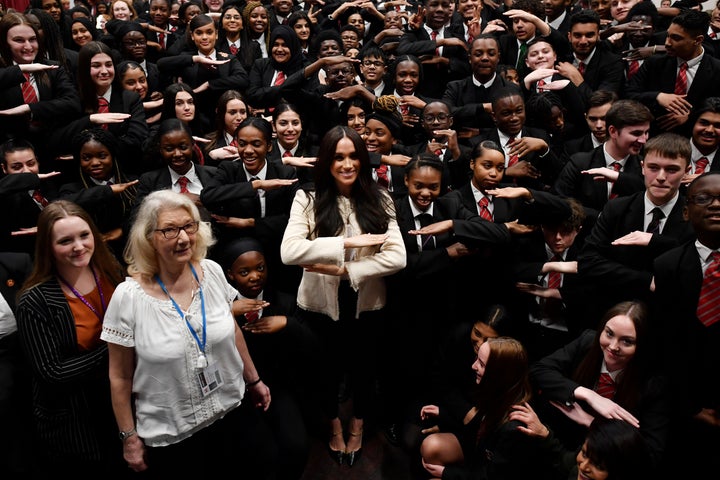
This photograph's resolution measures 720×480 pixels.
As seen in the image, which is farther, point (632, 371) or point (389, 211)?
point (389, 211)

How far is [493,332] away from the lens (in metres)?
3.24

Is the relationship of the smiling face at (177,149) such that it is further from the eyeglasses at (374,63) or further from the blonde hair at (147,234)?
the eyeglasses at (374,63)

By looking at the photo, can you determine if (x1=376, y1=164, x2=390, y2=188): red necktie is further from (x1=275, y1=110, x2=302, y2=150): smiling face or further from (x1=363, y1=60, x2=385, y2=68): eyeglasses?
(x1=363, y1=60, x2=385, y2=68): eyeglasses

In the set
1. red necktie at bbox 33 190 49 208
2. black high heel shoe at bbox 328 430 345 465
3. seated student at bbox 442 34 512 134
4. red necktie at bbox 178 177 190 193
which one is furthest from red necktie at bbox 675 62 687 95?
red necktie at bbox 33 190 49 208

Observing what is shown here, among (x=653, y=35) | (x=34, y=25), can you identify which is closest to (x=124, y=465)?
(x=34, y=25)

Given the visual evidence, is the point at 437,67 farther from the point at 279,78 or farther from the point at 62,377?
the point at 62,377

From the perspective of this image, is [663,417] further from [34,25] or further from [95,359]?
[34,25]

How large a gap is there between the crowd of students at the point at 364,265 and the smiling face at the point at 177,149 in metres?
0.02

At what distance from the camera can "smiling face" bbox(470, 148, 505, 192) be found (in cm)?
362

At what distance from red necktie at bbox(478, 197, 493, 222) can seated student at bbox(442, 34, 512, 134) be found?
1372mm

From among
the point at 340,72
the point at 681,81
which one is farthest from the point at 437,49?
the point at 681,81

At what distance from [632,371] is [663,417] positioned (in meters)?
0.23

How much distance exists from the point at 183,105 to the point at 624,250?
11.5 ft

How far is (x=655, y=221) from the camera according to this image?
10.2 ft
